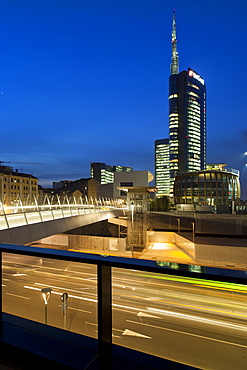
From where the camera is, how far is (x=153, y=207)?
49.2 meters

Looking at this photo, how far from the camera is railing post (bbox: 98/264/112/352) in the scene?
188 cm

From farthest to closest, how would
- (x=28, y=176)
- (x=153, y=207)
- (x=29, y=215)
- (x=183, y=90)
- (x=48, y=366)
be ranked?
(x=183, y=90), (x=28, y=176), (x=153, y=207), (x=29, y=215), (x=48, y=366)

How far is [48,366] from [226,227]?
100ft

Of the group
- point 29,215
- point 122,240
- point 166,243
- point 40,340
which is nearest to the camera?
point 40,340

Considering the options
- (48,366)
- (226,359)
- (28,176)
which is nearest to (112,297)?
(48,366)

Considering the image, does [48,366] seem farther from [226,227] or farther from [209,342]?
[226,227]

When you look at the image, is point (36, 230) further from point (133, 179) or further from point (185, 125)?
A: point (185, 125)

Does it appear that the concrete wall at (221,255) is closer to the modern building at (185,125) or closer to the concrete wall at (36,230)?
the concrete wall at (36,230)

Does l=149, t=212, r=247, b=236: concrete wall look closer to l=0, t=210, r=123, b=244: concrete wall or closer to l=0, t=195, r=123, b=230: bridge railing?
l=0, t=195, r=123, b=230: bridge railing

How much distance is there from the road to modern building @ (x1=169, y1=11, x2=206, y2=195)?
15072 centimetres

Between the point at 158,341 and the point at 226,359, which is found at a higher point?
the point at 226,359

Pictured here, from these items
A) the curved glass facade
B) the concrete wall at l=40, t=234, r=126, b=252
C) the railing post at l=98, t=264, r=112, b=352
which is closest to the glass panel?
the railing post at l=98, t=264, r=112, b=352

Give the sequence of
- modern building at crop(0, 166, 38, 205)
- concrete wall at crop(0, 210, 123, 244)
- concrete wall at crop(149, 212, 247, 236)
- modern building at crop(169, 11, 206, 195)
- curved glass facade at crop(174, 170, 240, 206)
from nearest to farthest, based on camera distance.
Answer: concrete wall at crop(0, 210, 123, 244) < concrete wall at crop(149, 212, 247, 236) < modern building at crop(0, 166, 38, 205) < curved glass facade at crop(174, 170, 240, 206) < modern building at crop(169, 11, 206, 195)

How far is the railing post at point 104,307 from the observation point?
1885mm
